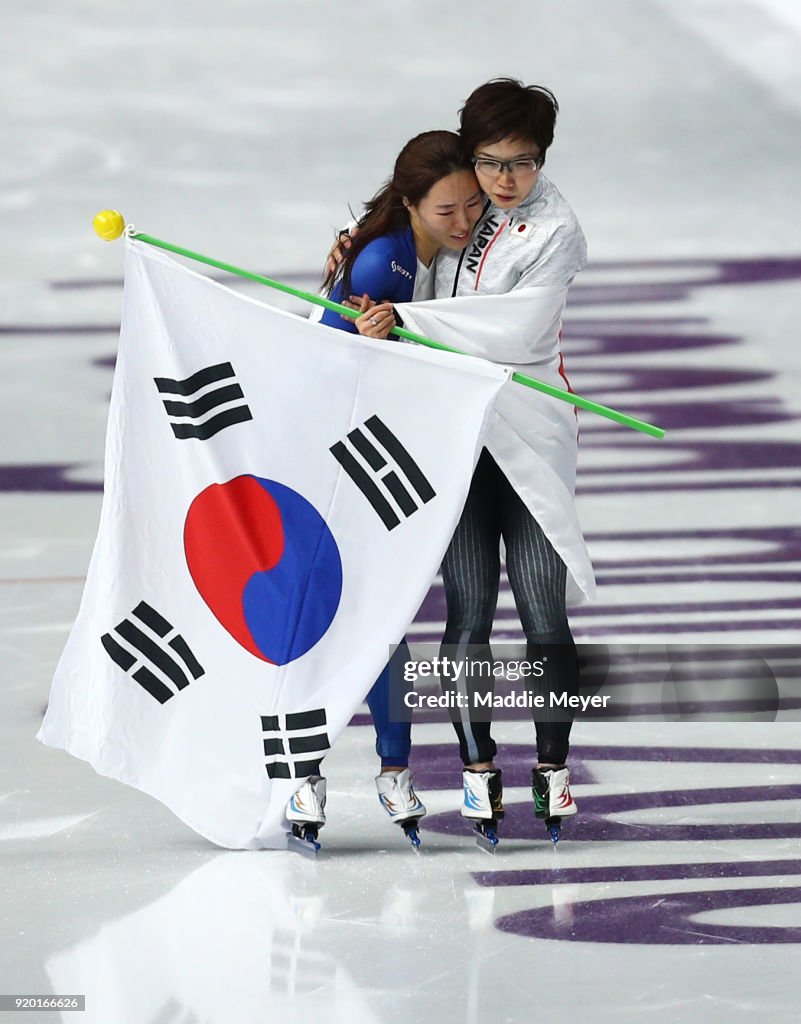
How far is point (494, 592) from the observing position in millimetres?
3064

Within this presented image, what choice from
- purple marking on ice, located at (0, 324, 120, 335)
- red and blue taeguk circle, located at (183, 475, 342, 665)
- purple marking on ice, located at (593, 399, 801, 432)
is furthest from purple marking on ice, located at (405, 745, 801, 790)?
purple marking on ice, located at (0, 324, 120, 335)

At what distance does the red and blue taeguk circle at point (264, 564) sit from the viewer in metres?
2.99

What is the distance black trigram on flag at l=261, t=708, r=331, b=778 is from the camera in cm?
297

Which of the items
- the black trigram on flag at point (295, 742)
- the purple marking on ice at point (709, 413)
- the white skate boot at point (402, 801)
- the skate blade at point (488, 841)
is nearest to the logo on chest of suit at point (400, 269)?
the black trigram on flag at point (295, 742)

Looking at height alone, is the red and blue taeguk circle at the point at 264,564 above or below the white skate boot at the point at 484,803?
above

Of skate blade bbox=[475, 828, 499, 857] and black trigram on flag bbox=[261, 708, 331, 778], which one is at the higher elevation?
black trigram on flag bbox=[261, 708, 331, 778]

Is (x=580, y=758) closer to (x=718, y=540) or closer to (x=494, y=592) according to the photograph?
(x=494, y=592)

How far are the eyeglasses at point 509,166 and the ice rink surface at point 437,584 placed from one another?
46.0 inches

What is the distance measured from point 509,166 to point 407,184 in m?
0.18

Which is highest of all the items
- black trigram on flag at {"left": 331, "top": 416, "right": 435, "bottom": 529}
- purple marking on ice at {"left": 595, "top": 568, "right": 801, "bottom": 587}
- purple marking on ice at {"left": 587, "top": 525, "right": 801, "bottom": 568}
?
Result: black trigram on flag at {"left": 331, "top": 416, "right": 435, "bottom": 529}
